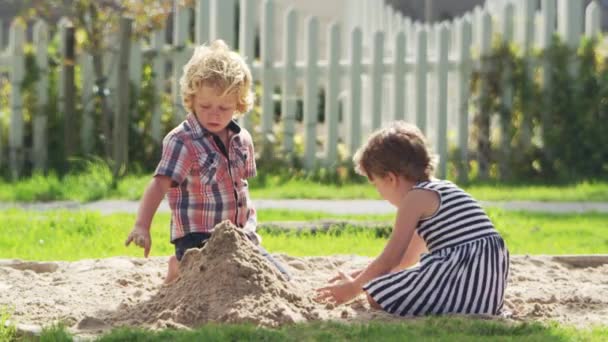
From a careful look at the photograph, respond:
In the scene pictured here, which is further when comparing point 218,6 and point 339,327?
point 218,6

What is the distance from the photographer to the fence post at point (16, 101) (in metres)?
11.5

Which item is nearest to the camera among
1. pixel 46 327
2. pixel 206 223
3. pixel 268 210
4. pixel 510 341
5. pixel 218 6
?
pixel 510 341

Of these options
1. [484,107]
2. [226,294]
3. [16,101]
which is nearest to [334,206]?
[484,107]

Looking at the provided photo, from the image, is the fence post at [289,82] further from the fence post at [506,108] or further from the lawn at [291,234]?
the lawn at [291,234]

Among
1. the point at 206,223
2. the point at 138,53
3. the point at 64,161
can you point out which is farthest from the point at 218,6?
the point at 206,223

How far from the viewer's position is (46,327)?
→ 166 inches

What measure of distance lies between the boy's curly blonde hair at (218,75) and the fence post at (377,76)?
6214 mm

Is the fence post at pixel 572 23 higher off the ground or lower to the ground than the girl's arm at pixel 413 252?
higher

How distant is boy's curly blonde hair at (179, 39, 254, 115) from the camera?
516 centimetres

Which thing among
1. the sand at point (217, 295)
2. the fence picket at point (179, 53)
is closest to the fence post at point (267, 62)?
the fence picket at point (179, 53)

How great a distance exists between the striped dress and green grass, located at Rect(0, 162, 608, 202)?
4772 millimetres

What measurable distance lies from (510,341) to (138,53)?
27.0 feet

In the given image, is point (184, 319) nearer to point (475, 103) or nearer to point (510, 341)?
point (510, 341)

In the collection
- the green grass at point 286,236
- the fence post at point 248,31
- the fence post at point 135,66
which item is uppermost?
the fence post at point 248,31
